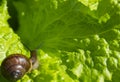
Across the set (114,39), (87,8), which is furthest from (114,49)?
(87,8)

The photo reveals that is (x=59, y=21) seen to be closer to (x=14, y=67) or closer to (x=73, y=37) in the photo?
(x=73, y=37)

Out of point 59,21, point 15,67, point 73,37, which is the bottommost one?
point 15,67

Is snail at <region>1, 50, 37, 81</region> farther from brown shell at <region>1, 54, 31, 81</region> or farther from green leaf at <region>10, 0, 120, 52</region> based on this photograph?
green leaf at <region>10, 0, 120, 52</region>

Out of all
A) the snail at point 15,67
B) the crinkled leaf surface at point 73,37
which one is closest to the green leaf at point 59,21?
the crinkled leaf surface at point 73,37

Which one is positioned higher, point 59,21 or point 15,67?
point 59,21

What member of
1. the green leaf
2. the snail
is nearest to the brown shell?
the snail

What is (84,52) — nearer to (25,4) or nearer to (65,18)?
(65,18)

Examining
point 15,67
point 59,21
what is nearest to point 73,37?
point 59,21
